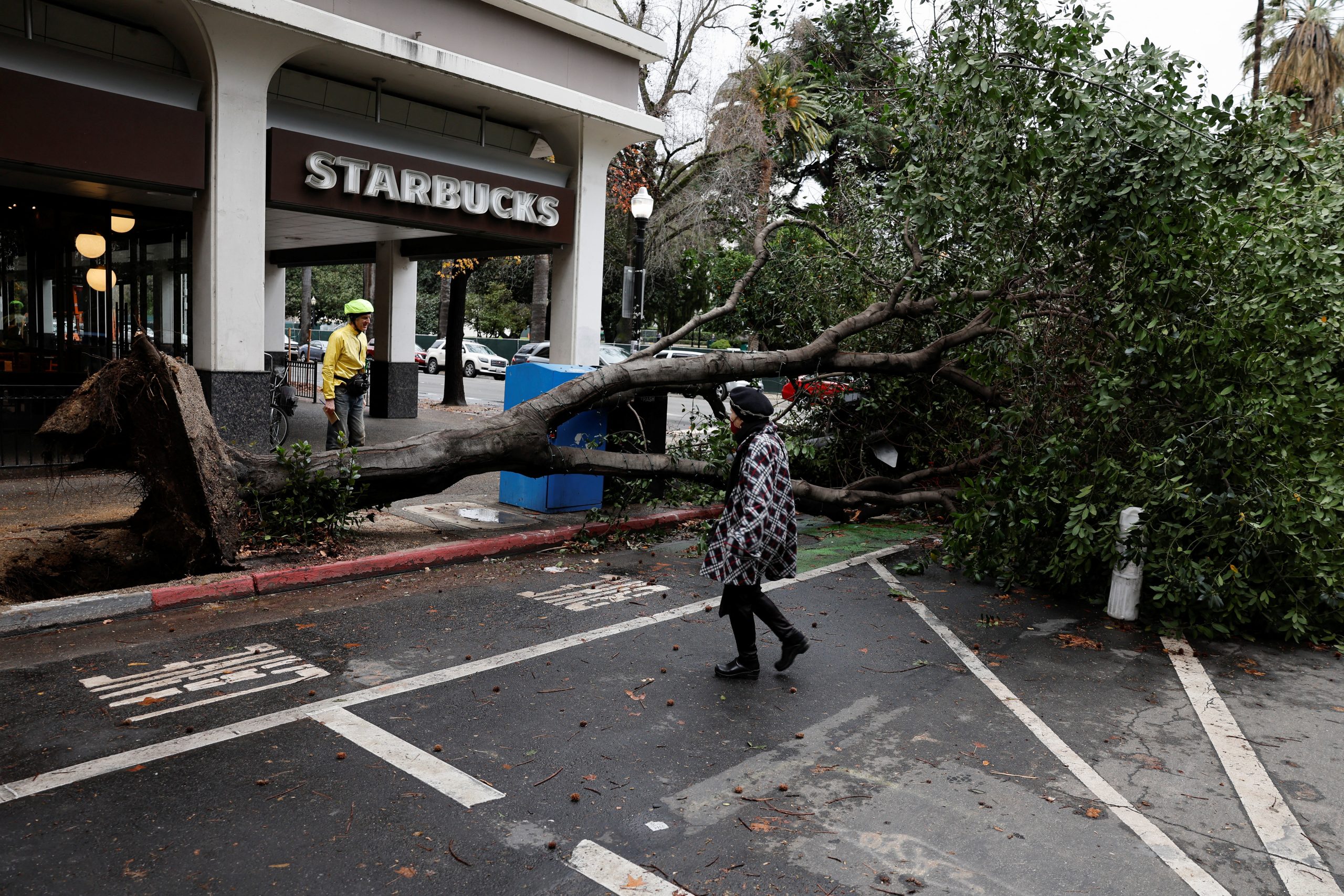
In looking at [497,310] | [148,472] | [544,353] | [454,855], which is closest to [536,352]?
[544,353]

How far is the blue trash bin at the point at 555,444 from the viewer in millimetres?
9602

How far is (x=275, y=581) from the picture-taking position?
22.7 ft

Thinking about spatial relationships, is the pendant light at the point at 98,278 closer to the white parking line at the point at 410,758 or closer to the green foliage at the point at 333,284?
the white parking line at the point at 410,758

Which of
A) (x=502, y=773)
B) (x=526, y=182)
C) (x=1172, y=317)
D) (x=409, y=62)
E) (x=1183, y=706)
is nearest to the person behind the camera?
(x=502, y=773)

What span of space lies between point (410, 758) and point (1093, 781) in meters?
3.10

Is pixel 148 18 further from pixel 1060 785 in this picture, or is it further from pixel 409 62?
pixel 1060 785

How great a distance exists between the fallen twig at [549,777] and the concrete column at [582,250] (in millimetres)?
10653

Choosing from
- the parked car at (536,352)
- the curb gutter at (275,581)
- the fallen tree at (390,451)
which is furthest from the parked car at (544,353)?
the curb gutter at (275,581)

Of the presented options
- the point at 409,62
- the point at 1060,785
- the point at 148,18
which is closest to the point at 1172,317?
the point at 1060,785

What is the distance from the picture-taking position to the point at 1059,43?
7012mm

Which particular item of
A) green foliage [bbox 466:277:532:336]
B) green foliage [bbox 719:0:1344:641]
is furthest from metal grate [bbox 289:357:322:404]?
green foliage [bbox 466:277:532:336]

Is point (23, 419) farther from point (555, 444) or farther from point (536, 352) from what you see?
point (536, 352)

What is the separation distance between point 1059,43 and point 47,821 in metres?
7.63

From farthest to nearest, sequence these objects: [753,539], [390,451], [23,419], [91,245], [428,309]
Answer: [428,309] < [91,245] < [23,419] < [390,451] < [753,539]
